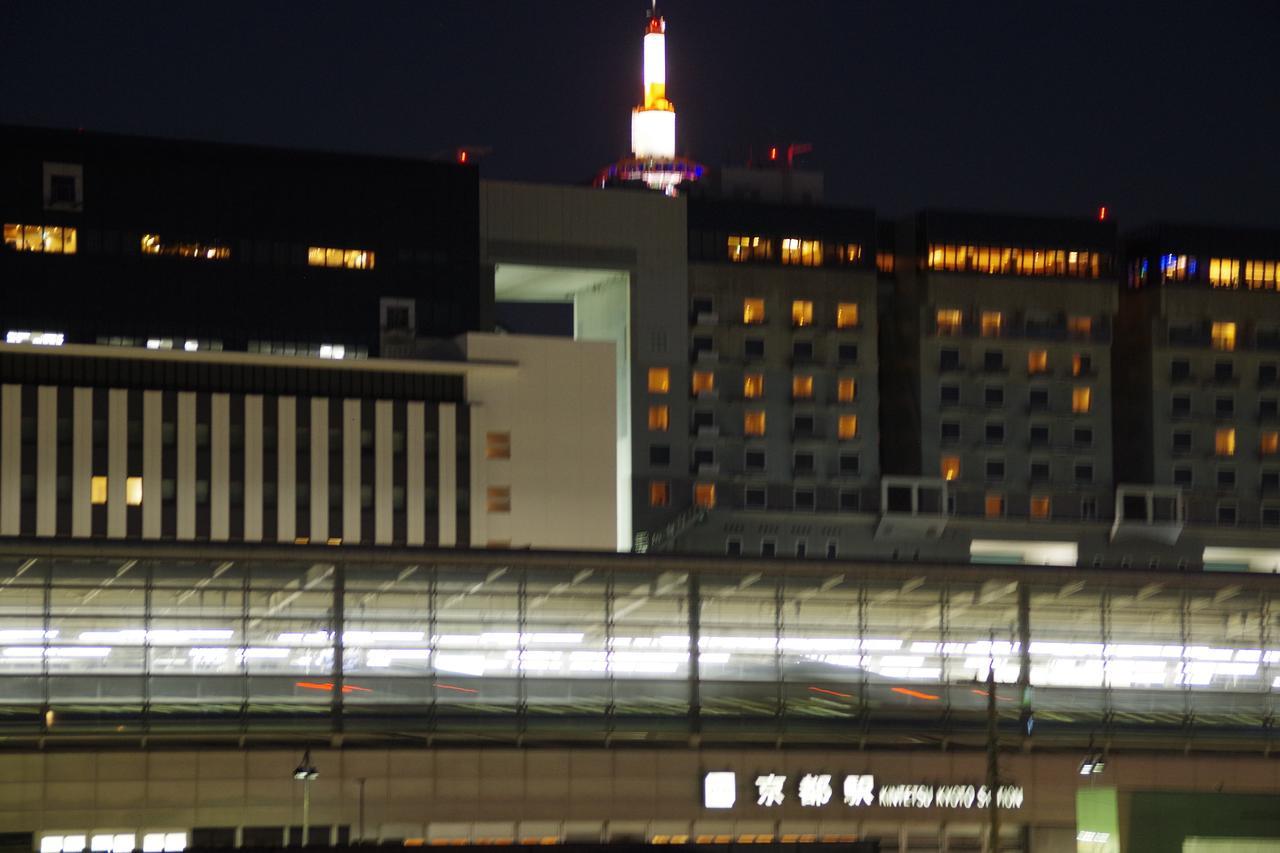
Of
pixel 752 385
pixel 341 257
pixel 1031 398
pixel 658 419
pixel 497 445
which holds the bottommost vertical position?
pixel 497 445

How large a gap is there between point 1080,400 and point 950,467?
1216 cm

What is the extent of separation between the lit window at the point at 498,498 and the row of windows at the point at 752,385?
1964cm

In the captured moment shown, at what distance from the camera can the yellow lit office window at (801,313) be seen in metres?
161

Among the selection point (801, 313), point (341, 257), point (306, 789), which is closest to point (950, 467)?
point (801, 313)

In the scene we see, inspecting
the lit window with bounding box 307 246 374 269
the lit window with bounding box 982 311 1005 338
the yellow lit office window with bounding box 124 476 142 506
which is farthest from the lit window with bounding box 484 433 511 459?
the lit window with bounding box 982 311 1005 338

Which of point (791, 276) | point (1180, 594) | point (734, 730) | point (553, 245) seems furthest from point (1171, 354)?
point (734, 730)

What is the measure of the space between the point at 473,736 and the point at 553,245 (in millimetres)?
93941

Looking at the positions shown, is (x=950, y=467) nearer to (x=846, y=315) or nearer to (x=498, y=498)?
(x=846, y=315)

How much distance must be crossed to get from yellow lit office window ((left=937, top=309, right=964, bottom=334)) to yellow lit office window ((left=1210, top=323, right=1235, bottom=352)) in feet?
71.0

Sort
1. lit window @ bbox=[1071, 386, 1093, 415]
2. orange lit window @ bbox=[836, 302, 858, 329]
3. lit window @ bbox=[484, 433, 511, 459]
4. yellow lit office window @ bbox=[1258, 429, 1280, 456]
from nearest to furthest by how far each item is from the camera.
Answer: lit window @ bbox=[484, 433, 511, 459] → orange lit window @ bbox=[836, 302, 858, 329] → lit window @ bbox=[1071, 386, 1093, 415] → yellow lit office window @ bbox=[1258, 429, 1280, 456]

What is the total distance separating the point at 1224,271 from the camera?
563 ft

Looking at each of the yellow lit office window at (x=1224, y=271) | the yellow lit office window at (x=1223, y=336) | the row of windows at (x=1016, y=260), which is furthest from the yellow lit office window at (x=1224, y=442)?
the row of windows at (x=1016, y=260)

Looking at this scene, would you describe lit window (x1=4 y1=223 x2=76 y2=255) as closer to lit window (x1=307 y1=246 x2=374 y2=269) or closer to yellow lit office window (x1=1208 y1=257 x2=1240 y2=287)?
lit window (x1=307 y1=246 x2=374 y2=269)

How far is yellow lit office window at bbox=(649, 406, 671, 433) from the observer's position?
512 ft
